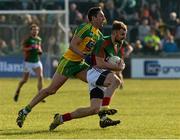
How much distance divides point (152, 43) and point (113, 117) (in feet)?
66.4

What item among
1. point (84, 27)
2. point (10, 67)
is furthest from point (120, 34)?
point (10, 67)

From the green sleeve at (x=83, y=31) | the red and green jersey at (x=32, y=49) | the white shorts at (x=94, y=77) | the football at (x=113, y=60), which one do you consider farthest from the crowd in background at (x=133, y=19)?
the football at (x=113, y=60)

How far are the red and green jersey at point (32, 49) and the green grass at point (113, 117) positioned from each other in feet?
4.02

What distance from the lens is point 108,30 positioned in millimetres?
40312

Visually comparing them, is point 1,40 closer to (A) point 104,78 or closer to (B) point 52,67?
(B) point 52,67

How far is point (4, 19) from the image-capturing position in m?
39.1

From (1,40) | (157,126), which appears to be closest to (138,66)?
(1,40)

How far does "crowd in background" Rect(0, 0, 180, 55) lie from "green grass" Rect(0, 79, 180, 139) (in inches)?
226

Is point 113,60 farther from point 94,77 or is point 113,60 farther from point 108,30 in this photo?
point 108,30

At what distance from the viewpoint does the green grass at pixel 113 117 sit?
15367mm

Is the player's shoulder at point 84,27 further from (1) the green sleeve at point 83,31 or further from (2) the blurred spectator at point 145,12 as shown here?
(2) the blurred spectator at point 145,12

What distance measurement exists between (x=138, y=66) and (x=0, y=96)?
39.1ft

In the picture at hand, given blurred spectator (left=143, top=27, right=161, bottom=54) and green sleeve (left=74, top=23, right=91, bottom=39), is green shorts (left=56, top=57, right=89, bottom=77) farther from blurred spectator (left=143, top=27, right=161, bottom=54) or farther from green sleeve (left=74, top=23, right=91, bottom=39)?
blurred spectator (left=143, top=27, right=161, bottom=54)

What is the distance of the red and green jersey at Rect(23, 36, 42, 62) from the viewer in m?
26.3
